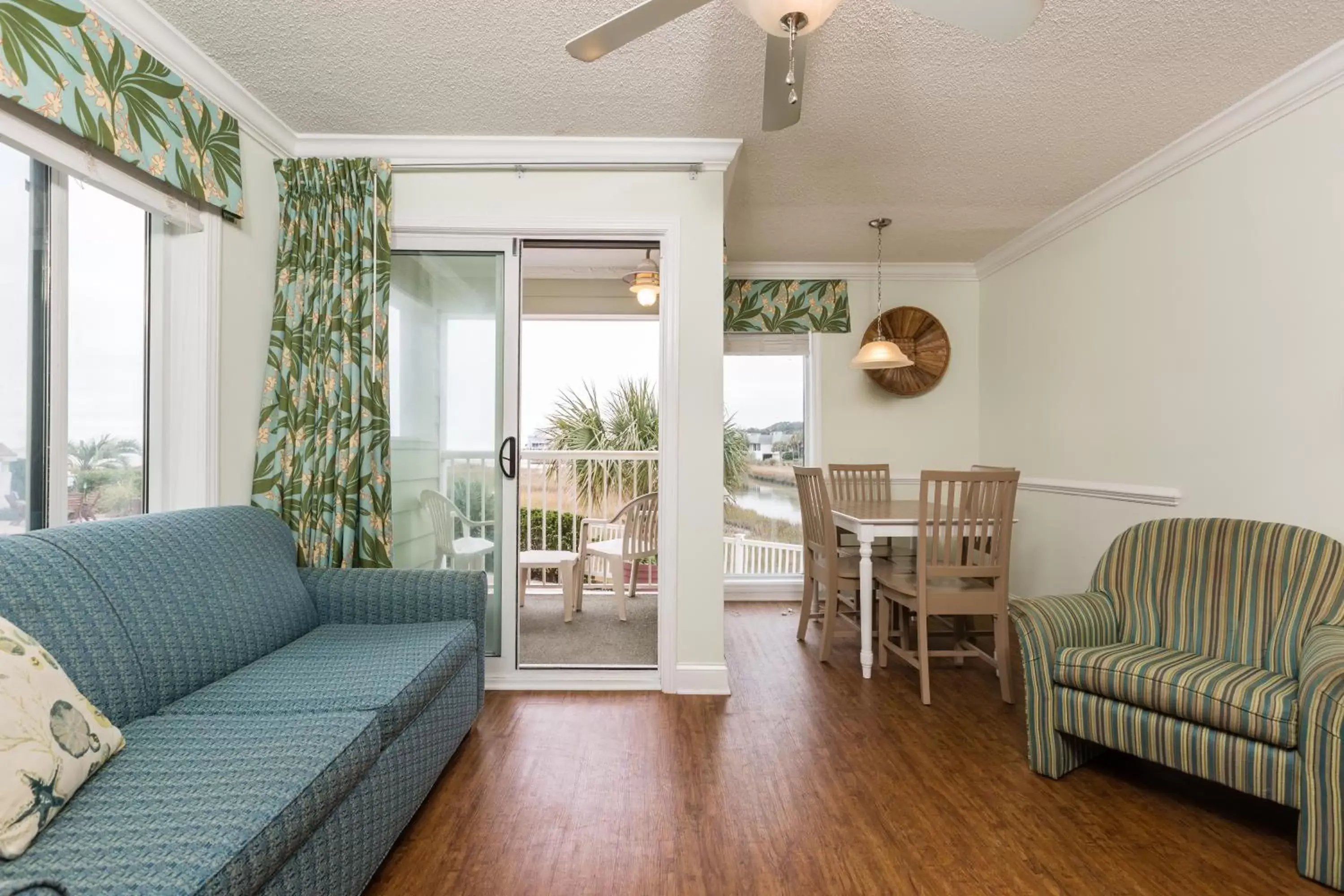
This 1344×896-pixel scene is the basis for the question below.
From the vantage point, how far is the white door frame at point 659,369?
3.13 meters

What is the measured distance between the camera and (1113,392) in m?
3.52

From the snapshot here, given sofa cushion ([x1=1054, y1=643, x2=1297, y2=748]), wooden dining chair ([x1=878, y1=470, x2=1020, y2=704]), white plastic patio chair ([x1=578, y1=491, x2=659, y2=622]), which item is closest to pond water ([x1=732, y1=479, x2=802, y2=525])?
white plastic patio chair ([x1=578, y1=491, x2=659, y2=622])

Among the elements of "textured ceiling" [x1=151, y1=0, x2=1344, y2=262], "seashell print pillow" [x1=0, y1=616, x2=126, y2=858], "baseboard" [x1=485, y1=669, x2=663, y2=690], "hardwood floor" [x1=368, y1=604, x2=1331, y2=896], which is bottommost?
"hardwood floor" [x1=368, y1=604, x2=1331, y2=896]

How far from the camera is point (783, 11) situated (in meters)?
1.51

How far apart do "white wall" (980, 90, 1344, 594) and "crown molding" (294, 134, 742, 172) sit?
204 cm

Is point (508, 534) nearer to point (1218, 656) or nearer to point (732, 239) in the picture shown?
point (732, 239)

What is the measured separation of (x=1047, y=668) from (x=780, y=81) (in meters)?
2.03

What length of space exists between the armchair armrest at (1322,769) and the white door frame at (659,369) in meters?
2.12

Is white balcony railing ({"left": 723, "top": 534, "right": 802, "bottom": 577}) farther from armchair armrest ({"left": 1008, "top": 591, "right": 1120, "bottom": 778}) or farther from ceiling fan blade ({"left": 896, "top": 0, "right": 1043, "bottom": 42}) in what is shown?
ceiling fan blade ({"left": 896, "top": 0, "right": 1043, "bottom": 42})

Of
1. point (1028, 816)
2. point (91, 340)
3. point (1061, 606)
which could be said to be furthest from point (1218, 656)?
point (91, 340)

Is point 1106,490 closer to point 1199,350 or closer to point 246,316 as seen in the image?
point 1199,350

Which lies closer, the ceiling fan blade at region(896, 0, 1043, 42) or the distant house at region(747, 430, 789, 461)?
the ceiling fan blade at region(896, 0, 1043, 42)

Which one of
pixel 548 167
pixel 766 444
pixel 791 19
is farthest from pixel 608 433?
pixel 791 19

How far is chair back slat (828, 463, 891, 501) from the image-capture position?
15.2 ft
